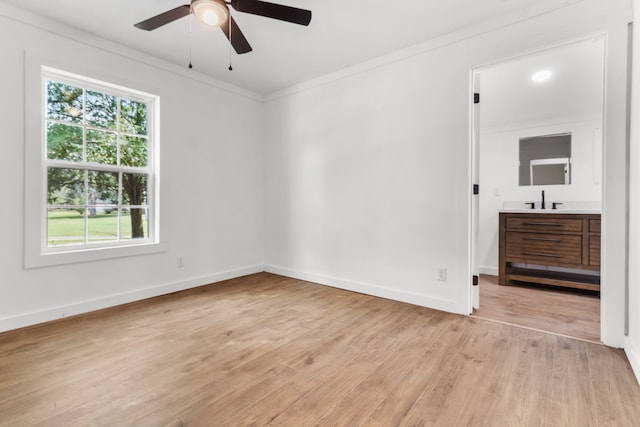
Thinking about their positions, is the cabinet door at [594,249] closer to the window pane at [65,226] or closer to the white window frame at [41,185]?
the white window frame at [41,185]

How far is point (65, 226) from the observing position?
2.73 metres

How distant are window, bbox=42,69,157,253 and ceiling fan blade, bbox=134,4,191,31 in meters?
1.22

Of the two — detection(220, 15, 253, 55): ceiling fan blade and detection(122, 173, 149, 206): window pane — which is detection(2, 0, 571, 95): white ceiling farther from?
detection(122, 173, 149, 206): window pane

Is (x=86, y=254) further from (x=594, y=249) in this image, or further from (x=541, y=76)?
(x=594, y=249)

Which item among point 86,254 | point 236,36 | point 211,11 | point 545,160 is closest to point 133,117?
point 86,254

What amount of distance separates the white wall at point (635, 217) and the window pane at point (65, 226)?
4232 mm

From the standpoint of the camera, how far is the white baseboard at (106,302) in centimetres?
241

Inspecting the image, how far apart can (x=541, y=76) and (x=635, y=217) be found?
5.97ft

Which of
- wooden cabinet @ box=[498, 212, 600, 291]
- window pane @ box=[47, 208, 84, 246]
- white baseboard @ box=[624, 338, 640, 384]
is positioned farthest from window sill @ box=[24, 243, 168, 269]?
wooden cabinet @ box=[498, 212, 600, 291]

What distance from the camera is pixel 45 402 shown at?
1498 mm

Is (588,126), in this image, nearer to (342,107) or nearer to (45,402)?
(342,107)

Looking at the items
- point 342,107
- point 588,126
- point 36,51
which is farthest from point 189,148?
point 588,126

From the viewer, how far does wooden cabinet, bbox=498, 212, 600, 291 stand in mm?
3270

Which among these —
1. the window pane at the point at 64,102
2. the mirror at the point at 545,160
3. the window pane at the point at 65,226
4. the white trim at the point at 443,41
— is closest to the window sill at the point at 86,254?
the window pane at the point at 65,226
